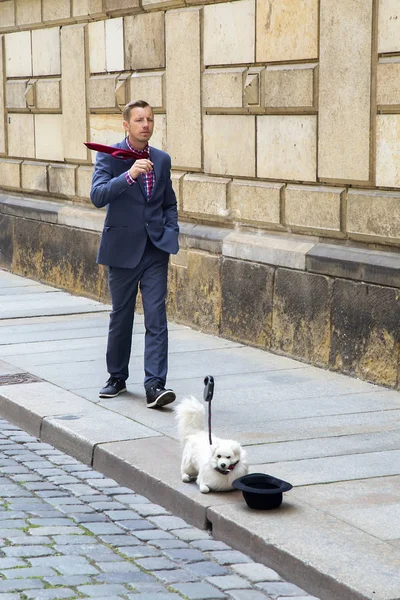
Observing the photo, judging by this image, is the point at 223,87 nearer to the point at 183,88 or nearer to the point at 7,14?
the point at 183,88

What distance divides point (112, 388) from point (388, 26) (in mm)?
2827

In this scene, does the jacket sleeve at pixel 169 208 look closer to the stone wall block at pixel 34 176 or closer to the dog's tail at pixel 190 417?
the dog's tail at pixel 190 417

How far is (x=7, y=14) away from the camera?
1422cm

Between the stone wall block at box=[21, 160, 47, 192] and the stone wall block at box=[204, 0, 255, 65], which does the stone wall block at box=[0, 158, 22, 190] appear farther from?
the stone wall block at box=[204, 0, 255, 65]

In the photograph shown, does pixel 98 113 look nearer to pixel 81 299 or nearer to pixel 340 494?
pixel 81 299

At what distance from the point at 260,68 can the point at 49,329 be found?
2.77m

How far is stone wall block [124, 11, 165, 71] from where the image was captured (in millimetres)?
10898

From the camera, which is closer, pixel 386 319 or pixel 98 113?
pixel 386 319

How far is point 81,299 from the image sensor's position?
486 inches

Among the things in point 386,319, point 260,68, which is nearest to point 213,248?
point 260,68

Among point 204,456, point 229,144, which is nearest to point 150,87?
point 229,144

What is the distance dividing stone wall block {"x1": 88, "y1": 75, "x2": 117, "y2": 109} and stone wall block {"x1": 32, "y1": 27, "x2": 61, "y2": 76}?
920mm

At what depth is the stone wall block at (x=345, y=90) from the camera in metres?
8.19

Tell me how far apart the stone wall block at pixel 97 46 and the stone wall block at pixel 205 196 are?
6.78 ft
